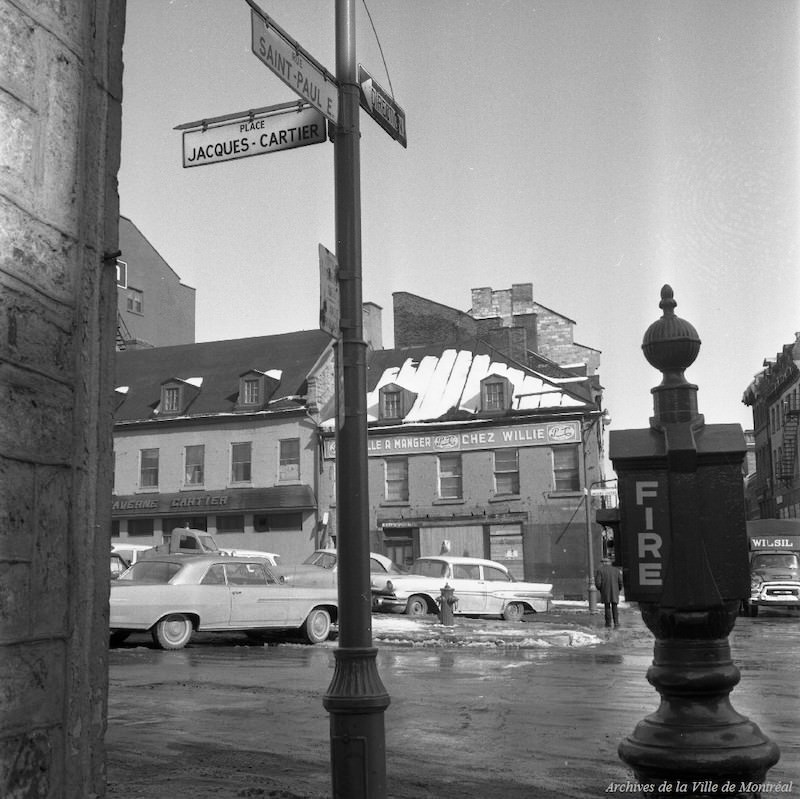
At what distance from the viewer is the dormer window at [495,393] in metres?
40.2

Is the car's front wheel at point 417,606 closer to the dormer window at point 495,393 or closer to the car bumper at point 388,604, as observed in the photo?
the car bumper at point 388,604

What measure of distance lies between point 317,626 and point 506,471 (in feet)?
72.7

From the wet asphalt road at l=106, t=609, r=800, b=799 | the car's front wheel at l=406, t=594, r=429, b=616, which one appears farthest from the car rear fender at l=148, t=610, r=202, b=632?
the car's front wheel at l=406, t=594, r=429, b=616

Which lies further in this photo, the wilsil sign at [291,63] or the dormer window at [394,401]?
the dormer window at [394,401]

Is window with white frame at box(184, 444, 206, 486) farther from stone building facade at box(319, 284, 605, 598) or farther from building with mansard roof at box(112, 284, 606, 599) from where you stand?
stone building facade at box(319, 284, 605, 598)

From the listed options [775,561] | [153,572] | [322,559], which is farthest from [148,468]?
[153,572]

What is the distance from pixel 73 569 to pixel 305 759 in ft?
11.9

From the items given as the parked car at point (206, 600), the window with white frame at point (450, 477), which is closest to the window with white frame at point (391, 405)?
the window with white frame at point (450, 477)

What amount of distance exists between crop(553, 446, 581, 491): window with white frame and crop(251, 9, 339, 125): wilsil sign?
33.4m

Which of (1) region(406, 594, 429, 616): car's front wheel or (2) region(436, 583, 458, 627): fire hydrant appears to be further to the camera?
(1) region(406, 594, 429, 616): car's front wheel

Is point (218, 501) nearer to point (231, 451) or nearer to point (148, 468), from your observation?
point (231, 451)

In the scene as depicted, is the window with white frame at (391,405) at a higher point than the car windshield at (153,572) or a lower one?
higher

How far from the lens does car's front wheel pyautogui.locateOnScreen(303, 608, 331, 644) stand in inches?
703

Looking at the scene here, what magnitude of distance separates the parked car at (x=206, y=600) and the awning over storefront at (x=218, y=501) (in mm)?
22749
